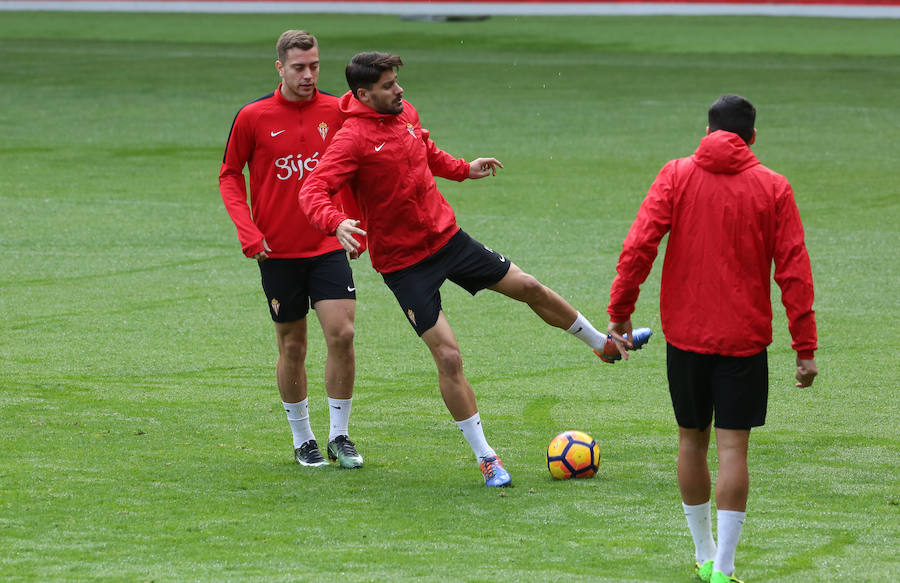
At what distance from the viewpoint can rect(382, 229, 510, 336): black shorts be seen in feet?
22.9

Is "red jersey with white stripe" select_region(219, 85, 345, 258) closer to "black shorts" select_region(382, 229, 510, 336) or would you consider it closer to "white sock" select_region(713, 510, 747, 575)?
"black shorts" select_region(382, 229, 510, 336)

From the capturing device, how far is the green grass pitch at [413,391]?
19.6ft

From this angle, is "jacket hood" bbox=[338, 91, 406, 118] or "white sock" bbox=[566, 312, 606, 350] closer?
"jacket hood" bbox=[338, 91, 406, 118]

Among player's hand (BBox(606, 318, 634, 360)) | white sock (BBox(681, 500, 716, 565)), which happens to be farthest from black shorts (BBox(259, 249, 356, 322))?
white sock (BBox(681, 500, 716, 565))

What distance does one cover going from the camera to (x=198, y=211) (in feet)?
54.8

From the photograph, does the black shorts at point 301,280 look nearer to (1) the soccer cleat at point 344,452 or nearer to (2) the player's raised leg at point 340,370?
(2) the player's raised leg at point 340,370

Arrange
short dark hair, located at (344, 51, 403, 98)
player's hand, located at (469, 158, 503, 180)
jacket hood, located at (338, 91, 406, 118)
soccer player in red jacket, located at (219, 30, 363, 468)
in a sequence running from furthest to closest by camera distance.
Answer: player's hand, located at (469, 158, 503, 180)
soccer player in red jacket, located at (219, 30, 363, 468)
jacket hood, located at (338, 91, 406, 118)
short dark hair, located at (344, 51, 403, 98)

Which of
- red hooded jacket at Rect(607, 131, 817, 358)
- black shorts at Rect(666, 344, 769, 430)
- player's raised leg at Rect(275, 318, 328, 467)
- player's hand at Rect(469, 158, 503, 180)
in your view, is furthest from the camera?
player's hand at Rect(469, 158, 503, 180)

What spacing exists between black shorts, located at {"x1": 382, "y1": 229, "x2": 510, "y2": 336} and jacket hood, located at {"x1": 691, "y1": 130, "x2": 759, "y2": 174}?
1886mm

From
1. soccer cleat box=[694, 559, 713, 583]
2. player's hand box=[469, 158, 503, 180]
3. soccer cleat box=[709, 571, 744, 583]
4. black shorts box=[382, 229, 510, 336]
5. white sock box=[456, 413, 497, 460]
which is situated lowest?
white sock box=[456, 413, 497, 460]

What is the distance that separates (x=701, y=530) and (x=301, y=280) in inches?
109

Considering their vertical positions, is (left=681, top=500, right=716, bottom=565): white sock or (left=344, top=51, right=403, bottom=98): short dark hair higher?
(left=344, top=51, right=403, bottom=98): short dark hair

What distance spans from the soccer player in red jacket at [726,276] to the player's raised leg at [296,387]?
250 centimetres

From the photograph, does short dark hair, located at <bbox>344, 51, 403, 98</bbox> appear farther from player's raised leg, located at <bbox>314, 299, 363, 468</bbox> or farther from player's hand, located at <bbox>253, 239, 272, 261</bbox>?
player's raised leg, located at <bbox>314, 299, 363, 468</bbox>
